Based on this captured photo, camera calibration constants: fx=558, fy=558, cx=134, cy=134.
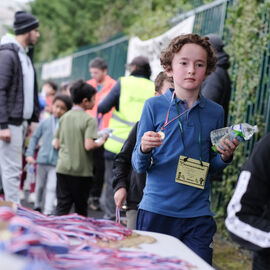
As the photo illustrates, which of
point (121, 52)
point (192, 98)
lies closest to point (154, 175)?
point (192, 98)

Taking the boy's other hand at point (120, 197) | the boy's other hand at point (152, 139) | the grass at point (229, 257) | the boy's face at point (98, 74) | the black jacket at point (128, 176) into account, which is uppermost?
the boy's face at point (98, 74)

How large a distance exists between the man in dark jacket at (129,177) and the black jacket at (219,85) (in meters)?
1.35

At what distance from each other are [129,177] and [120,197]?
0.45 meters

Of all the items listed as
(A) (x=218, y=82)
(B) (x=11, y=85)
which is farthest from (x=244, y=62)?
(B) (x=11, y=85)

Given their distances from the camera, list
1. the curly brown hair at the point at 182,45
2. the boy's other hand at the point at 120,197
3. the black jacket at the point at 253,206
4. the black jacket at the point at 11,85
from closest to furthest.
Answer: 1. the black jacket at the point at 253,206
2. the curly brown hair at the point at 182,45
3. the boy's other hand at the point at 120,197
4. the black jacket at the point at 11,85

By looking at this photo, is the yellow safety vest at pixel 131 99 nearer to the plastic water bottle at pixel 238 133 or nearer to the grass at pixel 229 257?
the grass at pixel 229 257

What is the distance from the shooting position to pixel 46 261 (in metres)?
1.68

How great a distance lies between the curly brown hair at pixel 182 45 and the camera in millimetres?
3312

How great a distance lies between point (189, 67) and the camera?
323 centimetres

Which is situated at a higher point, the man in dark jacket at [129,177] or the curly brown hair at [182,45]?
the curly brown hair at [182,45]

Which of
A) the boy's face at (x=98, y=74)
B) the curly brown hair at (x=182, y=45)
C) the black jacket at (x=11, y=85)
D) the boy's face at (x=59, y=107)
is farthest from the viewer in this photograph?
the boy's face at (x=98, y=74)

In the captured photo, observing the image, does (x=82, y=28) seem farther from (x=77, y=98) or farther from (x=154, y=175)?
(x=154, y=175)

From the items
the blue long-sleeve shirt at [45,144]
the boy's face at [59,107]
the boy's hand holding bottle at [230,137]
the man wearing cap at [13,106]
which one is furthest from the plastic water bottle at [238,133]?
the boy's face at [59,107]

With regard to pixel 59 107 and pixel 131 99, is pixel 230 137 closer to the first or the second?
pixel 131 99
